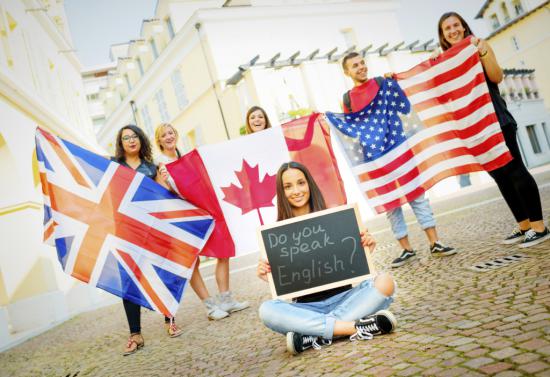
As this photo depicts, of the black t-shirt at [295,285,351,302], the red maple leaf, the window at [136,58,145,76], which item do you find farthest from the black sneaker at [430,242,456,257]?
the window at [136,58,145,76]

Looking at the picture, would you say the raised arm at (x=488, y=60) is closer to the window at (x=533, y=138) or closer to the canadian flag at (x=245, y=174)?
the canadian flag at (x=245, y=174)

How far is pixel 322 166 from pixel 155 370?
2851mm

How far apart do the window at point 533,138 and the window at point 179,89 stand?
25751 millimetres

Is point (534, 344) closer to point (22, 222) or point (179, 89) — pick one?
point (22, 222)

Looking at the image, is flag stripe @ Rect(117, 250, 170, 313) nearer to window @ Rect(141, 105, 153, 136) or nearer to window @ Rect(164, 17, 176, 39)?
window @ Rect(164, 17, 176, 39)

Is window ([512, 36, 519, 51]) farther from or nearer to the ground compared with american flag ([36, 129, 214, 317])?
farther from the ground

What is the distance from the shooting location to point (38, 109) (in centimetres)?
1137

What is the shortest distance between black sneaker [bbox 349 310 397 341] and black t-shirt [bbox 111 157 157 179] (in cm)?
318

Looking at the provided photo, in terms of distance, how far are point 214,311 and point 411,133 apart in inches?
125

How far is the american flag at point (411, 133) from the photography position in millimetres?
4824

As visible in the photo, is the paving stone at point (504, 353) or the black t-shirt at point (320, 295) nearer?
the paving stone at point (504, 353)

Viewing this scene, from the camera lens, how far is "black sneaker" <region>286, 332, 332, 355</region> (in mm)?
2799

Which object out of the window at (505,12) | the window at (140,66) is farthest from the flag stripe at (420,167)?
the window at (505,12)

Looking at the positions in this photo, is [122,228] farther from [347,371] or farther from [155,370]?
[347,371]
